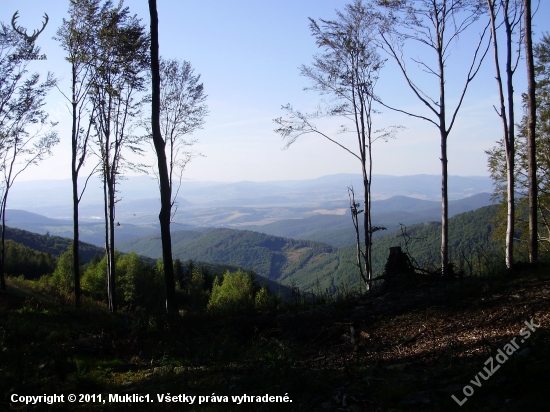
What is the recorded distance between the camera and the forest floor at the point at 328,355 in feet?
11.0

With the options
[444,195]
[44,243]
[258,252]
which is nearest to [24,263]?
[444,195]

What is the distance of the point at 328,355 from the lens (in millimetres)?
4934

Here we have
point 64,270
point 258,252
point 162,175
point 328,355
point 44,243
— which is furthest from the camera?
point 258,252

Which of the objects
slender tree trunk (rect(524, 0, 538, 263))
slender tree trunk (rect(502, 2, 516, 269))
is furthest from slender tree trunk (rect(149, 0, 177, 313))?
slender tree trunk (rect(524, 0, 538, 263))

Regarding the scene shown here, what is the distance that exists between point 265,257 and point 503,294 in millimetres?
130341

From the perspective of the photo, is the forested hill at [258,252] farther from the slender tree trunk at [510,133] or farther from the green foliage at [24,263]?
the slender tree trunk at [510,133]

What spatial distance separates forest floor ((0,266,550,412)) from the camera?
11.0ft

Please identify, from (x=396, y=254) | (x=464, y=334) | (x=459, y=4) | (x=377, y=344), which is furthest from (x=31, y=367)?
(x=459, y=4)

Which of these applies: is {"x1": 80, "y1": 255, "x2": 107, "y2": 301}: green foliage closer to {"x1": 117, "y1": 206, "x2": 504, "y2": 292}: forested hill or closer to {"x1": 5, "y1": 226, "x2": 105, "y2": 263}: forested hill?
{"x1": 5, "y1": 226, "x2": 105, "y2": 263}: forested hill

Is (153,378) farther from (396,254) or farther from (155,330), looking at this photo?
(396,254)

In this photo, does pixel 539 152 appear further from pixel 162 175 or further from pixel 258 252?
pixel 258 252

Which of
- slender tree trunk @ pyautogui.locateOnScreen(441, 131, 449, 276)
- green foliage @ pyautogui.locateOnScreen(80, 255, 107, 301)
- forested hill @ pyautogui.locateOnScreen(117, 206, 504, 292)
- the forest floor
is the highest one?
slender tree trunk @ pyautogui.locateOnScreen(441, 131, 449, 276)

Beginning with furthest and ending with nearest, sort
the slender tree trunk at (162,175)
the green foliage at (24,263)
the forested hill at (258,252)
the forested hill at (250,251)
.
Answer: the forested hill at (250,251) < the forested hill at (258,252) < the green foliage at (24,263) < the slender tree trunk at (162,175)

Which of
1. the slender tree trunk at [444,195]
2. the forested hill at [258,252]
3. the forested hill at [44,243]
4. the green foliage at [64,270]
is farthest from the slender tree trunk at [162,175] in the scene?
the forested hill at [258,252]
